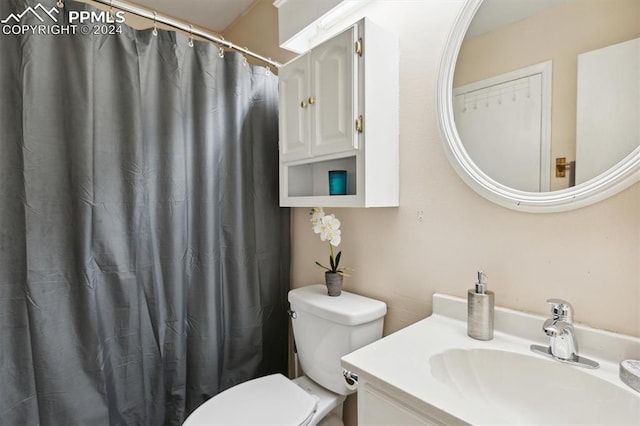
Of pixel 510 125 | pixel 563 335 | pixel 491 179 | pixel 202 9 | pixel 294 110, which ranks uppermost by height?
pixel 202 9

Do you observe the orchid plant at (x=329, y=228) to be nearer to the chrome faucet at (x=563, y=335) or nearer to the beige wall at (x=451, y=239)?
the beige wall at (x=451, y=239)

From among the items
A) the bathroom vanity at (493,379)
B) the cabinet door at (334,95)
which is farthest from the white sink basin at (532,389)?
the cabinet door at (334,95)

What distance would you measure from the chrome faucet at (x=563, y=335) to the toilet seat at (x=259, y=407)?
0.75 metres

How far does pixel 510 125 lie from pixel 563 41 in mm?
220

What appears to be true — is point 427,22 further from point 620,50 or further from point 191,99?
point 191,99

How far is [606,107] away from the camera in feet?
2.37

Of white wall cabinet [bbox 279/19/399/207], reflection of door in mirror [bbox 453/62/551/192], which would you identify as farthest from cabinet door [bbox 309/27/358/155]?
reflection of door in mirror [bbox 453/62/551/192]

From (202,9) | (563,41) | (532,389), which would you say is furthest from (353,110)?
(202,9)

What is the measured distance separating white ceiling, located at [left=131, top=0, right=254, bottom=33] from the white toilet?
174 cm

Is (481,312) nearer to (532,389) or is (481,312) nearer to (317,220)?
(532,389)

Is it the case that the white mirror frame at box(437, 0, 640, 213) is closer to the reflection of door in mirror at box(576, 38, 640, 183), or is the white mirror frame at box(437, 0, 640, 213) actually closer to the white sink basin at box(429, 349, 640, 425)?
the reflection of door in mirror at box(576, 38, 640, 183)

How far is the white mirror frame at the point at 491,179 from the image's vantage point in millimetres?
698

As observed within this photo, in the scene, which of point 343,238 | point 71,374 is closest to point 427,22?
point 343,238

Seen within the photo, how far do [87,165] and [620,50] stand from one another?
5.05 feet
